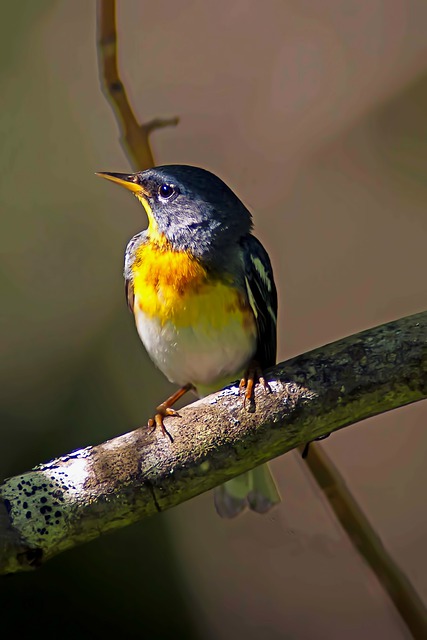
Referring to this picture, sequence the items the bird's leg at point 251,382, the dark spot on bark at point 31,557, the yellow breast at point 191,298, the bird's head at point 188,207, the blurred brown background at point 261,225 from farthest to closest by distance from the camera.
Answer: the blurred brown background at point 261,225
the bird's head at point 188,207
the yellow breast at point 191,298
the bird's leg at point 251,382
the dark spot on bark at point 31,557

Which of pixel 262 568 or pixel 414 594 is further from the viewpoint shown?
pixel 262 568

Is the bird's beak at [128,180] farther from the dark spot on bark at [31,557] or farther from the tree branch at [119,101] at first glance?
A: the dark spot on bark at [31,557]

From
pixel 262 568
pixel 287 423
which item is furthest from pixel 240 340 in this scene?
pixel 262 568

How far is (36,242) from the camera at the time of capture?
347 cm

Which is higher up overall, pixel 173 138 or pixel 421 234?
pixel 173 138

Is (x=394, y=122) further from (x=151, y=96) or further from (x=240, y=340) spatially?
(x=240, y=340)

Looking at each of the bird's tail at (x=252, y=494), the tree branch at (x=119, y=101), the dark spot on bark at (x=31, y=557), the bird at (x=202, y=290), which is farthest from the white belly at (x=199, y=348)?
the dark spot on bark at (x=31, y=557)

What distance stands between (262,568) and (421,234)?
4.79 feet

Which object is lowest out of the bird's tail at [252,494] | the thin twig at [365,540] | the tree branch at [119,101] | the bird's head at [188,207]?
the thin twig at [365,540]

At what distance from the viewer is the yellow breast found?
233 centimetres

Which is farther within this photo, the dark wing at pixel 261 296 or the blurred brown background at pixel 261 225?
the blurred brown background at pixel 261 225

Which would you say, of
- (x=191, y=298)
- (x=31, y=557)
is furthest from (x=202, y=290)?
(x=31, y=557)

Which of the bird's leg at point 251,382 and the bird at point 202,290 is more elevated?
the bird at point 202,290

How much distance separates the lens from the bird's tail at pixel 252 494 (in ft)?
8.36
